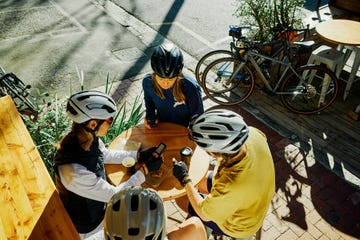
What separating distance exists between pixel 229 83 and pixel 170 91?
115 inches

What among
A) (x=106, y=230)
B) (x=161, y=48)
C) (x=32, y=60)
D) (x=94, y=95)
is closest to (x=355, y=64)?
(x=161, y=48)

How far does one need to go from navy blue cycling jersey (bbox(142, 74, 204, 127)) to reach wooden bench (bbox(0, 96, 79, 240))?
1394 millimetres

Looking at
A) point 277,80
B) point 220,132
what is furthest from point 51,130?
point 277,80

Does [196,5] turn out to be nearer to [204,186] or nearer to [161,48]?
[161,48]

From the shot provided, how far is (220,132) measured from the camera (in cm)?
245

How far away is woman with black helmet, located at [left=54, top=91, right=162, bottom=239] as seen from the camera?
8.83ft

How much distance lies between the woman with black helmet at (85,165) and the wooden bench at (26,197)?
0.59ft

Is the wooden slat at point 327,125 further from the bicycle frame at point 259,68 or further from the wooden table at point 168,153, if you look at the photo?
the wooden table at point 168,153

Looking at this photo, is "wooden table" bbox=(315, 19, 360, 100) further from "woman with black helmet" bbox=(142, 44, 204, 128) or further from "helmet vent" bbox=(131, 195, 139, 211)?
"helmet vent" bbox=(131, 195, 139, 211)

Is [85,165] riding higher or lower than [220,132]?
lower

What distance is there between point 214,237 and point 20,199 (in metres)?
2.38

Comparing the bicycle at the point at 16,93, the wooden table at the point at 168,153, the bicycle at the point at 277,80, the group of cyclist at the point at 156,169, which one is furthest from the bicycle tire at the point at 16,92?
→ the bicycle at the point at 277,80

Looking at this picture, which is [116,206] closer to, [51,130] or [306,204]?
[51,130]

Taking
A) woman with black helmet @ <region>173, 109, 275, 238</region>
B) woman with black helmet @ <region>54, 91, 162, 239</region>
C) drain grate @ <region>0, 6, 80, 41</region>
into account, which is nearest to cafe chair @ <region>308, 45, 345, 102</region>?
woman with black helmet @ <region>173, 109, 275, 238</region>
